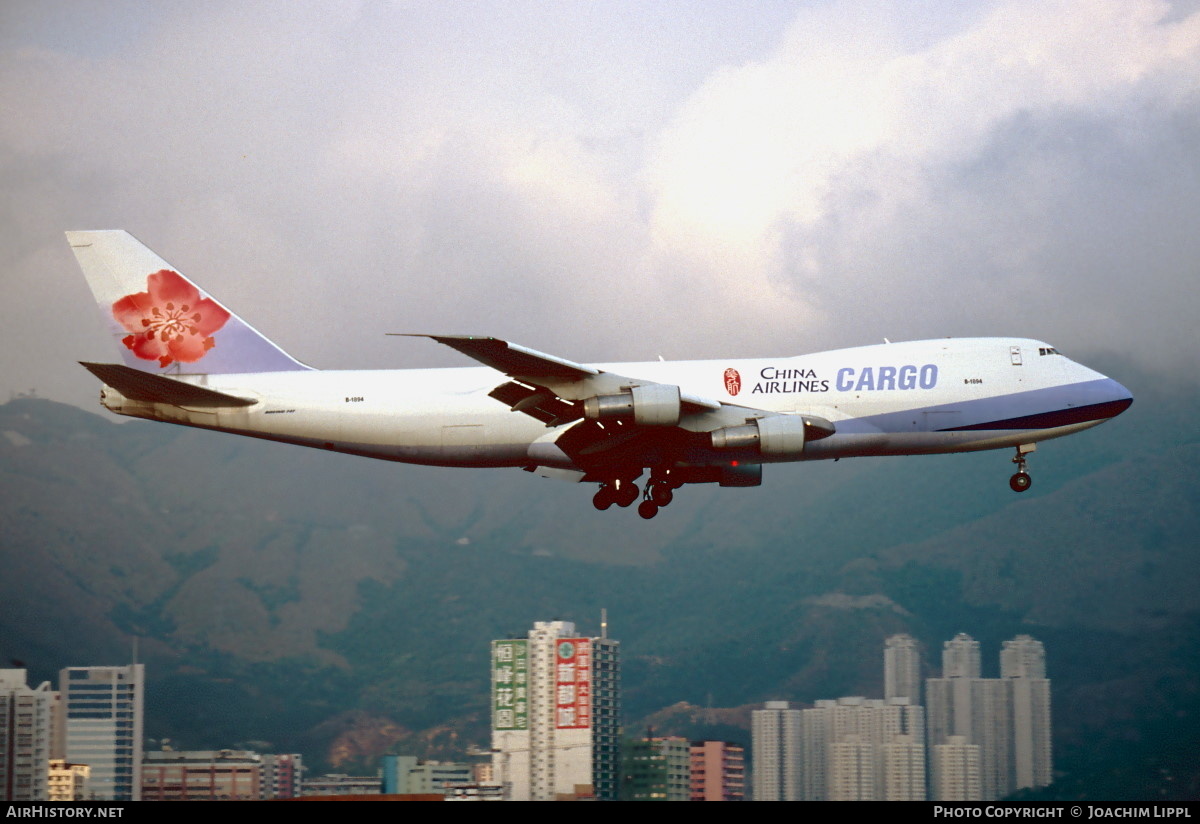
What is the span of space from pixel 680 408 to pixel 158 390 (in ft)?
48.3

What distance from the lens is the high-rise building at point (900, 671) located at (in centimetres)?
8506

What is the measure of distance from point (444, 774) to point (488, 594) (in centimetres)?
1301

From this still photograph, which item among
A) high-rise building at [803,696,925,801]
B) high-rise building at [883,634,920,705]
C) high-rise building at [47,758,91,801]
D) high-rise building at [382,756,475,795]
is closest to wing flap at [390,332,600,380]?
high-rise building at [382,756,475,795]

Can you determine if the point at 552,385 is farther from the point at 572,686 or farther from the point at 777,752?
the point at 572,686

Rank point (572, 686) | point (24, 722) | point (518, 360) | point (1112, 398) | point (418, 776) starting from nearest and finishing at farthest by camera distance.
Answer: point (518, 360), point (1112, 398), point (24, 722), point (418, 776), point (572, 686)

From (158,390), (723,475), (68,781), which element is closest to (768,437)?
(723,475)

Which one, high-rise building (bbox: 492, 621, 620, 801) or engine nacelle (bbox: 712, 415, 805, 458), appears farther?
high-rise building (bbox: 492, 621, 620, 801)

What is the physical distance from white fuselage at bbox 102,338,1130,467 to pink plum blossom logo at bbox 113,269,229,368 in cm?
241

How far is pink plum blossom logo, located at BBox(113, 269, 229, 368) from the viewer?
135 feet

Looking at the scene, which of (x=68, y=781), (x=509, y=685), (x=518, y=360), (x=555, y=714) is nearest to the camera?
(x=518, y=360)

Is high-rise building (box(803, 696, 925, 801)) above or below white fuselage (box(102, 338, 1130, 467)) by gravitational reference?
below

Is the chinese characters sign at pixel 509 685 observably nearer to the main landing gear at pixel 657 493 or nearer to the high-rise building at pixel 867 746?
the high-rise building at pixel 867 746

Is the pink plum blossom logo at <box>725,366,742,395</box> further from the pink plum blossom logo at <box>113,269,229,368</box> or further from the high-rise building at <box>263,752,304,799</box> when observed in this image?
the high-rise building at <box>263,752,304,799</box>

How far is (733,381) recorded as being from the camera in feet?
126
